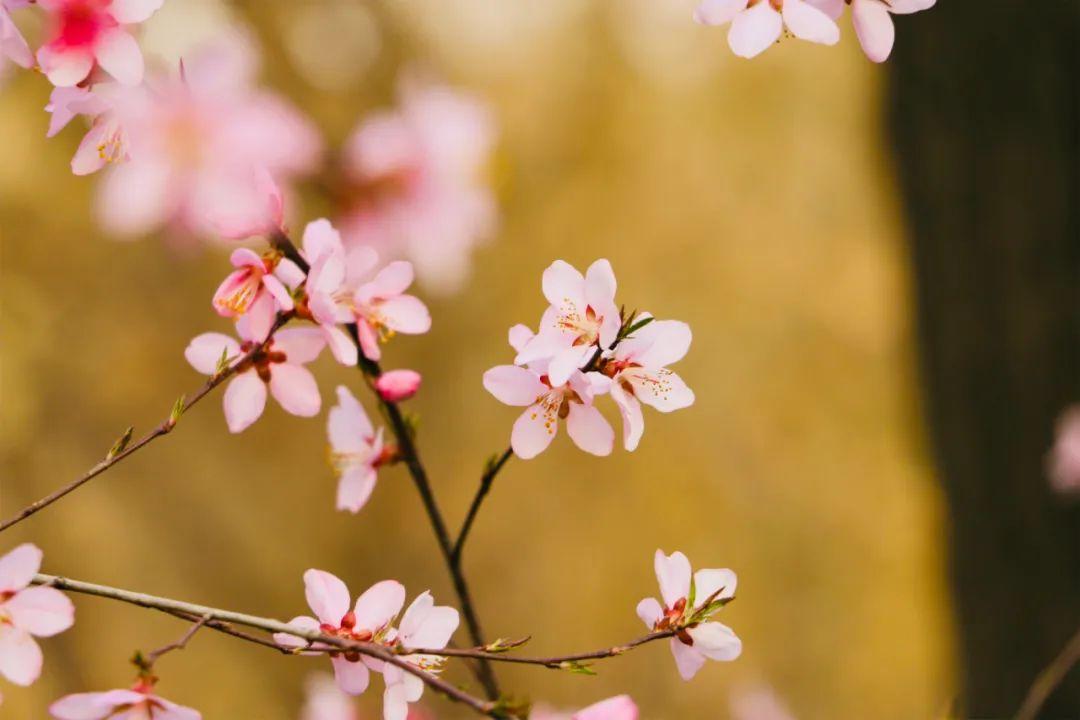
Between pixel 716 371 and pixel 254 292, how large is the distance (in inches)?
63.4

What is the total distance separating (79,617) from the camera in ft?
→ 4.70

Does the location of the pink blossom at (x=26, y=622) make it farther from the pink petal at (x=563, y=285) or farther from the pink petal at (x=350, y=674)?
the pink petal at (x=563, y=285)

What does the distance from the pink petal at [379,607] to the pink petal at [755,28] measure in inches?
10.4

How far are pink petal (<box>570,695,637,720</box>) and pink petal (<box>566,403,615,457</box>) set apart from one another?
0.10 m

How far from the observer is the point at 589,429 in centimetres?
39

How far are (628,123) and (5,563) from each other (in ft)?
5.90

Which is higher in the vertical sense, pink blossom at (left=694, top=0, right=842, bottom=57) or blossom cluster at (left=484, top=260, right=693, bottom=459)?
pink blossom at (left=694, top=0, right=842, bottom=57)

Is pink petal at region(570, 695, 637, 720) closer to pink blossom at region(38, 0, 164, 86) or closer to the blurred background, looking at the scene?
pink blossom at region(38, 0, 164, 86)

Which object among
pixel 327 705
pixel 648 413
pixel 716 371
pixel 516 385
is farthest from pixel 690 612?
pixel 716 371

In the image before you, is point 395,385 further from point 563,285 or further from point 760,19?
point 760,19

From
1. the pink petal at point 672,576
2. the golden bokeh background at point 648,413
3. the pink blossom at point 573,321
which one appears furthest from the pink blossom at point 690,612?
the golden bokeh background at point 648,413

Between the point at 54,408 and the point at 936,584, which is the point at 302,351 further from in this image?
the point at 936,584

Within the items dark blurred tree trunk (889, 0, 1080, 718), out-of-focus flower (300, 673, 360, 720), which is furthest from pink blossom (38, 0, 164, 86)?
dark blurred tree trunk (889, 0, 1080, 718)

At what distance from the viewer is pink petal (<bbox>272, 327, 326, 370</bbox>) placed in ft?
1.38
